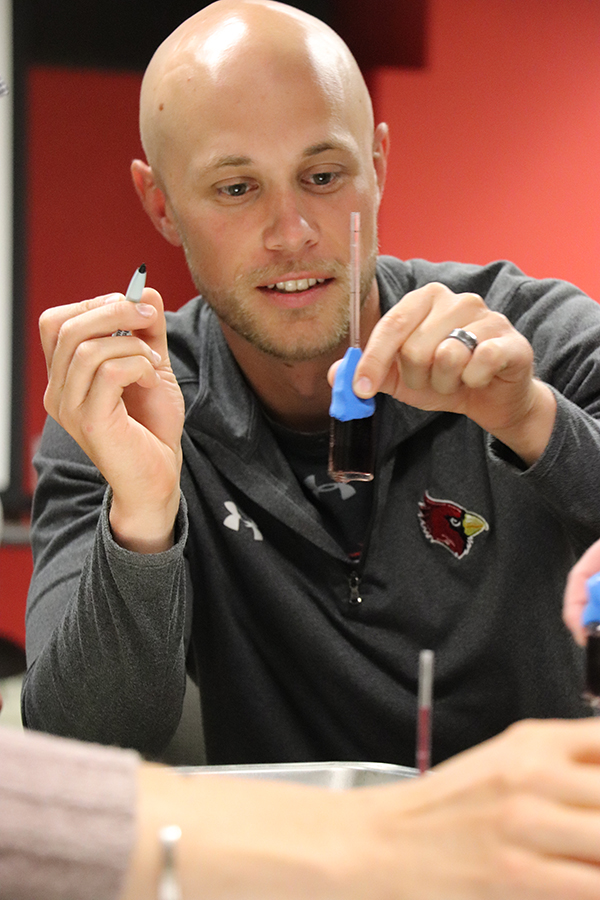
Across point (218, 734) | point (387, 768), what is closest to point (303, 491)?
point (218, 734)

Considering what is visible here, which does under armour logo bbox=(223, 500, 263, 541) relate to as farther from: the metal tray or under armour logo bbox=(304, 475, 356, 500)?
the metal tray

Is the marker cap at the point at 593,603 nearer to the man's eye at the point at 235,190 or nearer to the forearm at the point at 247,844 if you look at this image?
the forearm at the point at 247,844

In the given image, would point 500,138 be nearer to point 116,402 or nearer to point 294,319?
point 294,319

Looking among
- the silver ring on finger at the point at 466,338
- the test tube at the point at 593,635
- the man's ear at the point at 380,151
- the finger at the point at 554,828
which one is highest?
the man's ear at the point at 380,151

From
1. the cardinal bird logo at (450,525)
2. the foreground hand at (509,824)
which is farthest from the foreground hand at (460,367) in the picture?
the foreground hand at (509,824)

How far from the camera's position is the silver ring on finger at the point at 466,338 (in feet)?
3.57

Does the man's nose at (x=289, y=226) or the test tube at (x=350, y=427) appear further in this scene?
the man's nose at (x=289, y=226)

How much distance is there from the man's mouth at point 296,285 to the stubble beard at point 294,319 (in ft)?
0.05

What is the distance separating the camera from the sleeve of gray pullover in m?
1.10

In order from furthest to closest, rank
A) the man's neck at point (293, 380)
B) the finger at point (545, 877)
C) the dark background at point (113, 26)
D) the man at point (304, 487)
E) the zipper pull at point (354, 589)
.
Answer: the dark background at point (113, 26) → the man's neck at point (293, 380) → the zipper pull at point (354, 589) → the man at point (304, 487) → the finger at point (545, 877)

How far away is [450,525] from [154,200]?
79 centimetres

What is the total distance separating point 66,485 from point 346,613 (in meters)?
0.46

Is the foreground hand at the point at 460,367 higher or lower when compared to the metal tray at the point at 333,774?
higher

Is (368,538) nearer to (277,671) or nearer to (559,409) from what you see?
(277,671)
